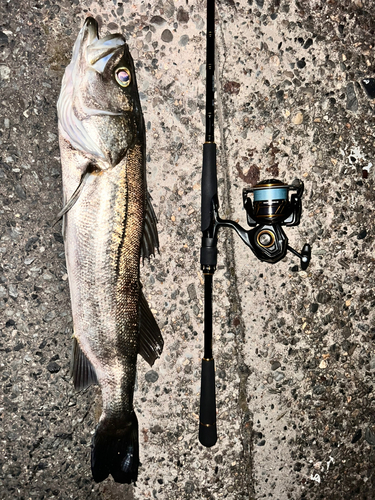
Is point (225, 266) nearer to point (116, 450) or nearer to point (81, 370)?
point (81, 370)

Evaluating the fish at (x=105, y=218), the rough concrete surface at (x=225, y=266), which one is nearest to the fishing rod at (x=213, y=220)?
the rough concrete surface at (x=225, y=266)

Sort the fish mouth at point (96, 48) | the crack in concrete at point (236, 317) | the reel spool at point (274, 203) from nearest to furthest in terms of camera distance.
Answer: the fish mouth at point (96, 48) < the reel spool at point (274, 203) < the crack in concrete at point (236, 317)

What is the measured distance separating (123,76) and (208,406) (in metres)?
1.56

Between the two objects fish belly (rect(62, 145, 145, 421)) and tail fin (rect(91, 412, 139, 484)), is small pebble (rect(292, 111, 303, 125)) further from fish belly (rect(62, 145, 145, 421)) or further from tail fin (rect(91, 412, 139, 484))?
tail fin (rect(91, 412, 139, 484))

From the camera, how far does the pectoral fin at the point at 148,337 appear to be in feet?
6.30

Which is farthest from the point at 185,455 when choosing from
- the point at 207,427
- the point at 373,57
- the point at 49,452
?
the point at 373,57

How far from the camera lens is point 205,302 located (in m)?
1.97

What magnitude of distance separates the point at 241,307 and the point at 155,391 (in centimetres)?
64

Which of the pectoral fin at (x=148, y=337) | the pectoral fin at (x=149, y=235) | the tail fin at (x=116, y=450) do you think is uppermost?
the pectoral fin at (x=149, y=235)

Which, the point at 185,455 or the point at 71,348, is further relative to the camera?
the point at 185,455

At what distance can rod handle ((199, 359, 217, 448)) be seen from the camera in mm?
1945

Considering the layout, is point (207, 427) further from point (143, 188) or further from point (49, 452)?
point (143, 188)

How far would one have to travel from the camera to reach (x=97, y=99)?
65.4 inches

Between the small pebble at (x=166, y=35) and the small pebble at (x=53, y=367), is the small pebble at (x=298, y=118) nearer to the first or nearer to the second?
the small pebble at (x=166, y=35)
